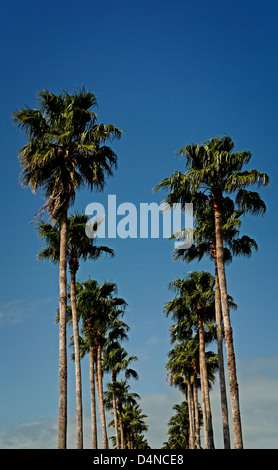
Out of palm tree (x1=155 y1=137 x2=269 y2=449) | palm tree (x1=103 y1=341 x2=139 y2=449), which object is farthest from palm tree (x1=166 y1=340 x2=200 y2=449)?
palm tree (x1=155 y1=137 x2=269 y2=449)

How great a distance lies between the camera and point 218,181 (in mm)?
24812

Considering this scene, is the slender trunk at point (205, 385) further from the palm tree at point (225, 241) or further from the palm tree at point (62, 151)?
the palm tree at point (62, 151)

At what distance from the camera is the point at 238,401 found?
21.6 m

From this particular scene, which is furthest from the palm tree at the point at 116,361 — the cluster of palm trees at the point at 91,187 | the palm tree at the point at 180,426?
the palm tree at the point at 180,426

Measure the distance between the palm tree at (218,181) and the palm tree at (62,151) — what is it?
12.4ft

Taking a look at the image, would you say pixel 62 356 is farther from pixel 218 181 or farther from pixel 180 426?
pixel 180 426

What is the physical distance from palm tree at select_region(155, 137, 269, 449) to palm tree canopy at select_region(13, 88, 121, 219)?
3751 mm

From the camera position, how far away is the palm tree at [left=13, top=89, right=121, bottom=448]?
22328 millimetres

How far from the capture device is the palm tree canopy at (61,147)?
22.4 m

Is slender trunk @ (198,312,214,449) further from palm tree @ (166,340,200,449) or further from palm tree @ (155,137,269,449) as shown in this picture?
palm tree @ (155,137,269,449)

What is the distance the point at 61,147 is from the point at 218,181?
7543 millimetres

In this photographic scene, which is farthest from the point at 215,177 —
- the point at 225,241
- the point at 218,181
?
the point at 225,241
